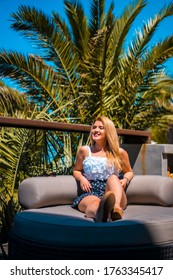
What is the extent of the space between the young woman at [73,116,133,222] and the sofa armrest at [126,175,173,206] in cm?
7

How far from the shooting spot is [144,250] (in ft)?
7.00

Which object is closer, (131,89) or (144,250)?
(144,250)

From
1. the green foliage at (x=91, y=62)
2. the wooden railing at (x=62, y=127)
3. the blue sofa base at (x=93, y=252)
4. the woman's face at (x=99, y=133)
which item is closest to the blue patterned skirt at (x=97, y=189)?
the woman's face at (x=99, y=133)

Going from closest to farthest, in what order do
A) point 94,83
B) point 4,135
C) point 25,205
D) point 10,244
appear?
point 10,244
point 25,205
point 4,135
point 94,83

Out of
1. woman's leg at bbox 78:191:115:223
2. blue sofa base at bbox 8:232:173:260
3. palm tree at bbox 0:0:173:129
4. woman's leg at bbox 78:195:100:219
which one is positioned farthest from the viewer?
palm tree at bbox 0:0:173:129

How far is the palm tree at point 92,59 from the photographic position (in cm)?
822

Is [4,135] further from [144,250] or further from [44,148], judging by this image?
[144,250]

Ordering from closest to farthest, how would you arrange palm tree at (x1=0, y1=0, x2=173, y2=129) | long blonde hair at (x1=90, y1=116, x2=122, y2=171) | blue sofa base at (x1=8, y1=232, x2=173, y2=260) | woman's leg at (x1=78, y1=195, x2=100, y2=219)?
blue sofa base at (x1=8, y1=232, x2=173, y2=260) < woman's leg at (x1=78, y1=195, x2=100, y2=219) < long blonde hair at (x1=90, y1=116, x2=122, y2=171) < palm tree at (x1=0, y1=0, x2=173, y2=129)

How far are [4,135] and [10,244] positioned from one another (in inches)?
69.6

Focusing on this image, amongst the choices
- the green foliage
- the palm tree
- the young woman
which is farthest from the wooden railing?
the palm tree

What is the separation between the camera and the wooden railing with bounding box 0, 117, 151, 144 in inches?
125

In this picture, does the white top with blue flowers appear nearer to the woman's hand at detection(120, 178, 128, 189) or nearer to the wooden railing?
the woman's hand at detection(120, 178, 128, 189)

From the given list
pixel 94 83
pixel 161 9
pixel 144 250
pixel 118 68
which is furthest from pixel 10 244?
pixel 161 9
